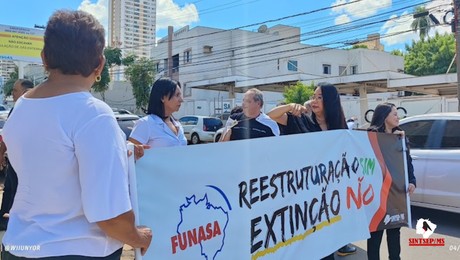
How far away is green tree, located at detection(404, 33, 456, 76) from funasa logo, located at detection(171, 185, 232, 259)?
43243 mm

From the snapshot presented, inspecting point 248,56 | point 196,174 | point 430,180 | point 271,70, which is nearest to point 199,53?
point 248,56

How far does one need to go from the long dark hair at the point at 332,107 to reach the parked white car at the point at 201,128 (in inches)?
640

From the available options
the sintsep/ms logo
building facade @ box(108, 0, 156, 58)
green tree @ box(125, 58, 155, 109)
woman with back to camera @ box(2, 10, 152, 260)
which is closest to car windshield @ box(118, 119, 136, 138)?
the sintsep/ms logo

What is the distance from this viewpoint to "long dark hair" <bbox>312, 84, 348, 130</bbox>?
11.9 feet

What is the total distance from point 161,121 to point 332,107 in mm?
1559

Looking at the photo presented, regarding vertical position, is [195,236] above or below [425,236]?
above

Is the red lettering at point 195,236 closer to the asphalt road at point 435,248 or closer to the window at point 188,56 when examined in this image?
the asphalt road at point 435,248

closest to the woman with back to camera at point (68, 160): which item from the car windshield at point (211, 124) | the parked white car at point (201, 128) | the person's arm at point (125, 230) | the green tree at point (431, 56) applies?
the person's arm at point (125, 230)

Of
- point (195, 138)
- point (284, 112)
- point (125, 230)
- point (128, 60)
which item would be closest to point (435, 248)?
point (284, 112)

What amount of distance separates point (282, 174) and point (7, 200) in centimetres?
340

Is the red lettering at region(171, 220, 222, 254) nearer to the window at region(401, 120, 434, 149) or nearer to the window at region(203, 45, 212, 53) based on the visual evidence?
the window at region(401, 120, 434, 149)

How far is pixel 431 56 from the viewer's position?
137 ft

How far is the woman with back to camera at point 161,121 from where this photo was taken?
313 centimetres

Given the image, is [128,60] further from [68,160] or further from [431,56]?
[68,160]
